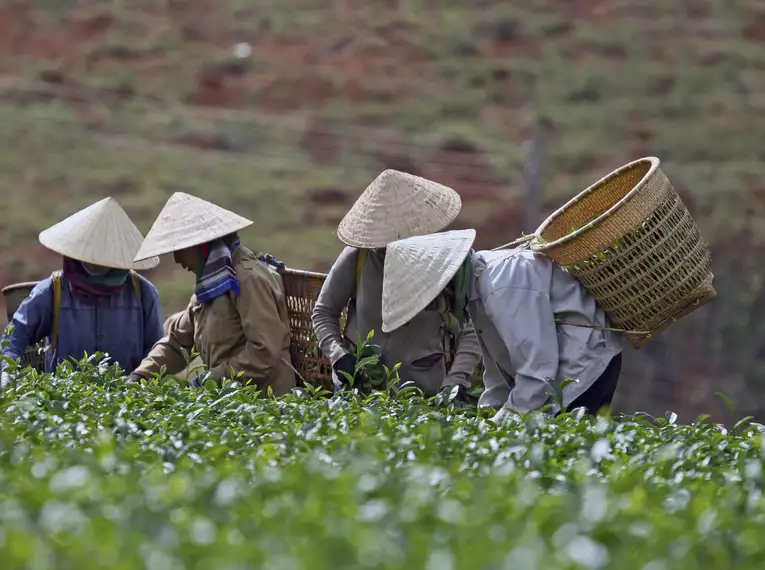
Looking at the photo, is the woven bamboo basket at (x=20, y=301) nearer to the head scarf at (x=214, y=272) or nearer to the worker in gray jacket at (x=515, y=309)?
the head scarf at (x=214, y=272)

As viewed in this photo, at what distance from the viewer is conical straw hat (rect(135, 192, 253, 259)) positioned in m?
5.92

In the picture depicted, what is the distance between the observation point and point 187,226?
599 cm

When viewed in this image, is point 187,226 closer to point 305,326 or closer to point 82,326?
point 305,326

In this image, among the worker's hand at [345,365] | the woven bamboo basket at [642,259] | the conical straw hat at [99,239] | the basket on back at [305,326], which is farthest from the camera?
the conical straw hat at [99,239]

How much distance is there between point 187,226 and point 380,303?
37.6 inches

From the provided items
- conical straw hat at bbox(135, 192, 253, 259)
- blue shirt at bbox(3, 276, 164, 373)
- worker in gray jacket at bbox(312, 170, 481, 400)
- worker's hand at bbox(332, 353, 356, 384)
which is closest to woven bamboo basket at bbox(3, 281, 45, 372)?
blue shirt at bbox(3, 276, 164, 373)

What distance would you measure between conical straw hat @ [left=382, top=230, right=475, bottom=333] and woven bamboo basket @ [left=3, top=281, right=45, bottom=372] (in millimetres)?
2701

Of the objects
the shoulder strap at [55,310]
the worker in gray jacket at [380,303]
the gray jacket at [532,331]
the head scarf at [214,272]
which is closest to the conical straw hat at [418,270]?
the gray jacket at [532,331]

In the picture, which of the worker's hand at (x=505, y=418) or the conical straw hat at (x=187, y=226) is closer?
the worker's hand at (x=505, y=418)

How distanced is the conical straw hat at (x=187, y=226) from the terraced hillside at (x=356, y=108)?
36.9 feet

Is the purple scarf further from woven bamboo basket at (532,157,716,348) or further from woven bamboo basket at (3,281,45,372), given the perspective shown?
woven bamboo basket at (532,157,716,348)

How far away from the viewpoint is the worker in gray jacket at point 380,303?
5664mm

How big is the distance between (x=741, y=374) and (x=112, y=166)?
1076cm

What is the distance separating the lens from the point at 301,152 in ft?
72.9
